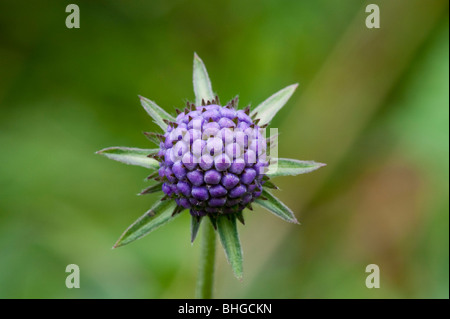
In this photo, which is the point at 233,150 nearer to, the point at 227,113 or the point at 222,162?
the point at 222,162

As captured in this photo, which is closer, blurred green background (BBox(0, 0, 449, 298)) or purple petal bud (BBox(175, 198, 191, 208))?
purple petal bud (BBox(175, 198, 191, 208))

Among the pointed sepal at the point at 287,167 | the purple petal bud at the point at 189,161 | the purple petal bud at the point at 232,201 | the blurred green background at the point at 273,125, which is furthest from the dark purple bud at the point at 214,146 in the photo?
the blurred green background at the point at 273,125

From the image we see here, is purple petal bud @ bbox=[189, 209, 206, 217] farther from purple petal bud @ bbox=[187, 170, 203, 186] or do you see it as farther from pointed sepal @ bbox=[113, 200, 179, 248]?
purple petal bud @ bbox=[187, 170, 203, 186]

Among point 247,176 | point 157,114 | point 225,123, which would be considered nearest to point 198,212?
point 247,176

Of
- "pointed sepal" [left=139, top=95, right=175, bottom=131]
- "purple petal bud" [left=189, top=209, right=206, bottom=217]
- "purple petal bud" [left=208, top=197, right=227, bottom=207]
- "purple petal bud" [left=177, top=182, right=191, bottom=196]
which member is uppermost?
"pointed sepal" [left=139, top=95, right=175, bottom=131]

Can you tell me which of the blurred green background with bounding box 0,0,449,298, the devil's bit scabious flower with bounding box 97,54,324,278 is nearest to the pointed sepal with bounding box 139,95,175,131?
the devil's bit scabious flower with bounding box 97,54,324,278

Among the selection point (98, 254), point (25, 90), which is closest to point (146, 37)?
point (25, 90)

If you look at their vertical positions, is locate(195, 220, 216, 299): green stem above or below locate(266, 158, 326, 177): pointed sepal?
below

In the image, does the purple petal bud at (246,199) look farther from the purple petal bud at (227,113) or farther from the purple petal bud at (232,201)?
the purple petal bud at (227,113)

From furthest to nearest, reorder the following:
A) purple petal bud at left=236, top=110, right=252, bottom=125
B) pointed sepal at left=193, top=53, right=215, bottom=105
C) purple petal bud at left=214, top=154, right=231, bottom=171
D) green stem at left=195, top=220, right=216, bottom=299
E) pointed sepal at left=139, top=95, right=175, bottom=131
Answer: green stem at left=195, top=220, right=216, bottom=299 → pointed sepal at left=193, top=53, right=215, bottom=105 → pointed sepal at left=139, top=95, right=175, bottom=131 → purple petal bud at left=236, top=110, right=252, bottom=125 → purple petal bud at left=214, top=154, right=231, bottom=171
